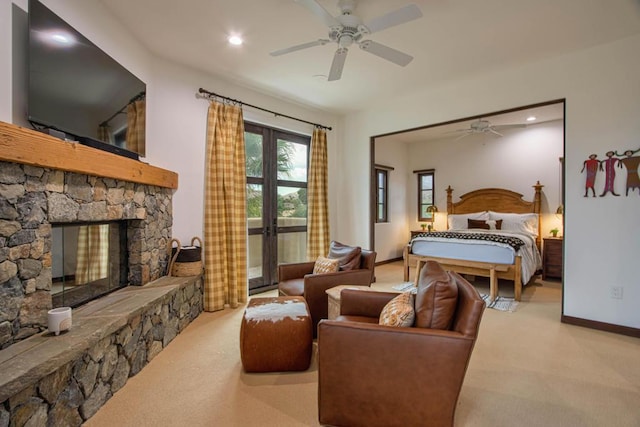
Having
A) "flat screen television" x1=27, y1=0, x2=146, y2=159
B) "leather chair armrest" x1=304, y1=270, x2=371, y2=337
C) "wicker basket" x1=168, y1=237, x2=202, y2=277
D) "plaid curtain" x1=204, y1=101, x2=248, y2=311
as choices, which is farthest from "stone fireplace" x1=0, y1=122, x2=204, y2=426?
"leather chair armrest" x1=304, y1=270, x2=371, y2=337

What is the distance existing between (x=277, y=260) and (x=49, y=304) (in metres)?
3.00

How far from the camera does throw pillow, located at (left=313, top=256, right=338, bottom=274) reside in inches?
130

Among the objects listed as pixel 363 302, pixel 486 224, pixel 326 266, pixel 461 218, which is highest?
pixel 461 218

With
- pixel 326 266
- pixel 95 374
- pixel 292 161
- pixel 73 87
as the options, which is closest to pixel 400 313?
pixel 326 266

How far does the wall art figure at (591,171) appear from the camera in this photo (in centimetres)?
314

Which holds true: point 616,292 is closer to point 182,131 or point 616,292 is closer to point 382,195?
point 382,195

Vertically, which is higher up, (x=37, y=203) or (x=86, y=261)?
(x=37, y=203)

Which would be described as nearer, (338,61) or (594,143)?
(338,61)

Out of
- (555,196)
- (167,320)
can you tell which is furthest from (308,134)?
(555,196)

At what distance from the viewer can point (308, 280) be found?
302cm

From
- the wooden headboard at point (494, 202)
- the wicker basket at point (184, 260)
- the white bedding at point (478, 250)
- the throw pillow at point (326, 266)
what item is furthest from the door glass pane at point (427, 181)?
the wicker basket at point (184, 260)

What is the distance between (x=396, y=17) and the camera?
2.18 meters

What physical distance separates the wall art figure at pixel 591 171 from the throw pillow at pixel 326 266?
2.66 m

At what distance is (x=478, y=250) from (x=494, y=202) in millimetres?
2544
